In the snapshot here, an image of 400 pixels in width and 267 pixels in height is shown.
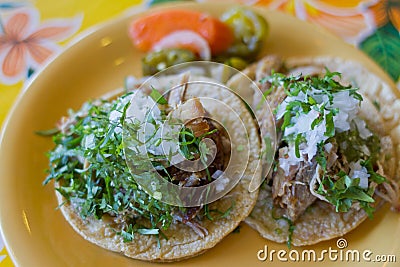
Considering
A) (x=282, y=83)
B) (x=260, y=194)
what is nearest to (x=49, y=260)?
(x=260, y=194)

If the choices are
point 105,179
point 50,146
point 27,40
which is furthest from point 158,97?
point 27,40

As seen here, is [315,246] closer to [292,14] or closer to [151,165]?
[151,165]

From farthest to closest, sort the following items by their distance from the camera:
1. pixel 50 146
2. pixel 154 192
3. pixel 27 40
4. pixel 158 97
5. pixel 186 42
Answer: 1. pixel 27 40
2. pixel 186 42
3. pixel 50 146
4. pixel 158 97
5. pixel 154 192

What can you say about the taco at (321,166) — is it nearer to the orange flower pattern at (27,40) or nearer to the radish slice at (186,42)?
the radish slice at (186,42)

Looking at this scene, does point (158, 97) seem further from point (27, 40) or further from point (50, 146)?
point (27, 40)

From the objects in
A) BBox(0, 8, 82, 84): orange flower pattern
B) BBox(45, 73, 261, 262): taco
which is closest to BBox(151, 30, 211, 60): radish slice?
BBox(45, 73, 261, 262): taco

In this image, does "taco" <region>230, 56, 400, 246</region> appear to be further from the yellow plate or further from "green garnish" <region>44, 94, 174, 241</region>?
"green garnish" <region>44, 94, 174, 241</region>

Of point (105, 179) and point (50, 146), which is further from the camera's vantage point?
point (50, 146)
